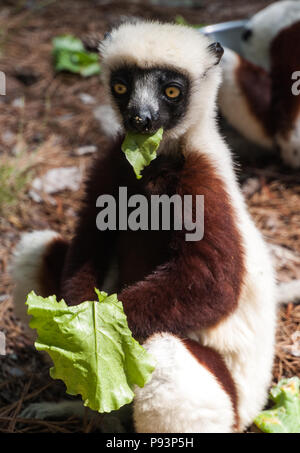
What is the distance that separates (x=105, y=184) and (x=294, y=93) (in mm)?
3172

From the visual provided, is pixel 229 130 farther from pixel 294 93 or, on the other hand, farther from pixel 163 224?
pixel 163 224

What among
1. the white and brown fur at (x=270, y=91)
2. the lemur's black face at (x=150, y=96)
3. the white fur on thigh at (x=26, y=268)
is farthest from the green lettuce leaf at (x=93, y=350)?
the white and brown fur at (x=270, y=91)

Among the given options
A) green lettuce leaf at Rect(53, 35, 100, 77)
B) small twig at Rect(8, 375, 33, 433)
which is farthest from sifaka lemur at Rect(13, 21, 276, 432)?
green lettuce leaf at Rect(53, 35, 100, 77)

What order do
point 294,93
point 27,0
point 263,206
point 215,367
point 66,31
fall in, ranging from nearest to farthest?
point 215,367
point 263,206
point 294,93
point 66,31
point 27,0

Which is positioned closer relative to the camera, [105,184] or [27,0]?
[105,184]

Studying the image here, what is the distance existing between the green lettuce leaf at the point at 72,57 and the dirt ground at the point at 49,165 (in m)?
0.11

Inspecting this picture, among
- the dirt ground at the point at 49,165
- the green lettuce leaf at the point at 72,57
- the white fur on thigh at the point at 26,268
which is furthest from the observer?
the green lettuce leaf at the point at 72,57

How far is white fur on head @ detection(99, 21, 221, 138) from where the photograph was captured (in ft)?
10.7

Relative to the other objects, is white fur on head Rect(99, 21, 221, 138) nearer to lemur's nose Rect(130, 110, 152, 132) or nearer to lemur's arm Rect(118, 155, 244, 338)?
lemur's nose Rect(130, 110, 152, 132)

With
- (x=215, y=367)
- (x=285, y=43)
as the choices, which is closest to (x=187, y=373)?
(x=215, y=367)

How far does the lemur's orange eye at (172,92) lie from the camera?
11.0 feet

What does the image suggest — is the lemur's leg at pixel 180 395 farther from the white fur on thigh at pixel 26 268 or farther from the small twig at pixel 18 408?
the white fur on thigh at pixel 26 268

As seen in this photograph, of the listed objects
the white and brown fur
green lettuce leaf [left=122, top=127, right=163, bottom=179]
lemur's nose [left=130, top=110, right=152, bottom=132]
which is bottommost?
green lettuce leaf [left=122, top=127, right=163, bottom=179]

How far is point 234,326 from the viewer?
333 cm
